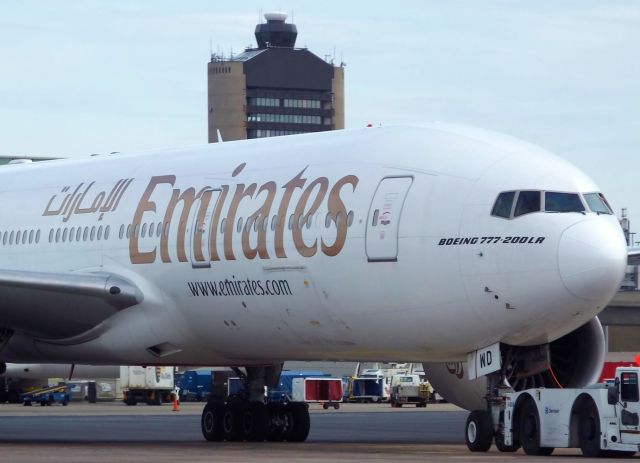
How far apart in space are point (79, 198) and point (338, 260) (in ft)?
25.3

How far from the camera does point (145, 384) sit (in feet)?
234

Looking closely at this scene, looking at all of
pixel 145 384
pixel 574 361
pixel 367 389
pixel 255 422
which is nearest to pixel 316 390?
pixel 145 384

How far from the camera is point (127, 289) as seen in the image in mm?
27859

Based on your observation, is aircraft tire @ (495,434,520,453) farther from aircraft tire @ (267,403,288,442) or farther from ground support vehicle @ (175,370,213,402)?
ground support vehicle @ (175,370,213,402)

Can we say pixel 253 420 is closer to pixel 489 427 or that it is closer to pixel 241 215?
pixel 241 215

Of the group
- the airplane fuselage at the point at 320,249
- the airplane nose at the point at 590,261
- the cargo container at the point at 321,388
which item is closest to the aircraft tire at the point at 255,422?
the airplane fuselage at the point at 320,249

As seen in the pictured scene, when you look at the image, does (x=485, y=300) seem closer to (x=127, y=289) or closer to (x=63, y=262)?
(x=127, y=289)

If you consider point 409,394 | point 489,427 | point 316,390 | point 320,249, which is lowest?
point 489,427

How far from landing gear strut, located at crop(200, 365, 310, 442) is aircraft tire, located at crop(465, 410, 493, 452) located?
6521 millimetres

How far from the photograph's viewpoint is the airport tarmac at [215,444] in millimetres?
22516

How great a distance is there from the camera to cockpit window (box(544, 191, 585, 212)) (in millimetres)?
22969

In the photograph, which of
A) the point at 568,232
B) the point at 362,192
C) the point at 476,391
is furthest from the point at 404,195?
the point at 476,391

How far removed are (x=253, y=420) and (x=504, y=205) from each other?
8.35m

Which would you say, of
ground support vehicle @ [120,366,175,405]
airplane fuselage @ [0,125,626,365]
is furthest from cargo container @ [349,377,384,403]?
airplane fuselage @ [0,125,626,365]
